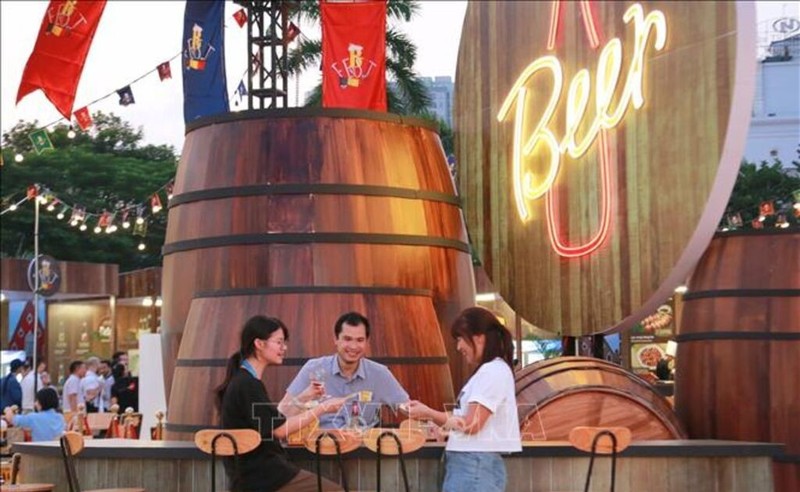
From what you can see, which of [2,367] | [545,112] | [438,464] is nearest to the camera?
[438,464]

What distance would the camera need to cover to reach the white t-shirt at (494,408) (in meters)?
5.16

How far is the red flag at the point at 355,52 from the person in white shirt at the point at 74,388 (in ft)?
19.9

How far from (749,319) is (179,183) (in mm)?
3575

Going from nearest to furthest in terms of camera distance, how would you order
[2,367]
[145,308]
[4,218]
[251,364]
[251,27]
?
[251,364], [251,27], [2,367], [145,308], [4,218]

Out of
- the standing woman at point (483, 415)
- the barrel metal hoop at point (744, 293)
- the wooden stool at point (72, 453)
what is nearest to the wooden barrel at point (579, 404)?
the barrel metal hoop at point (744, 293)

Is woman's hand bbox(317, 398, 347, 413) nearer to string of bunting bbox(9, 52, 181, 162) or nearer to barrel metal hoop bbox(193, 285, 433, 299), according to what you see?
barrel metal hoop bbox(193, 285, 433, 299)

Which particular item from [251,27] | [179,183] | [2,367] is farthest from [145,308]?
[179,183]

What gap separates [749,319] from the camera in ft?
23.7

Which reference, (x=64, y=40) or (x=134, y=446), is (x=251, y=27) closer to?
(x=64, y=40)

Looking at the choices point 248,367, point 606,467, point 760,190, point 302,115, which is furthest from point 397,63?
point 248,367

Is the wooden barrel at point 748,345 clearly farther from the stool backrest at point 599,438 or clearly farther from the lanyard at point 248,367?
the lanyard at point 248,367

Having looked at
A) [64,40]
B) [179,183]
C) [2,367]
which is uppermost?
[64,40]

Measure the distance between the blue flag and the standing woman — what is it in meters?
9.56

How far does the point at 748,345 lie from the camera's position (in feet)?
23.6
